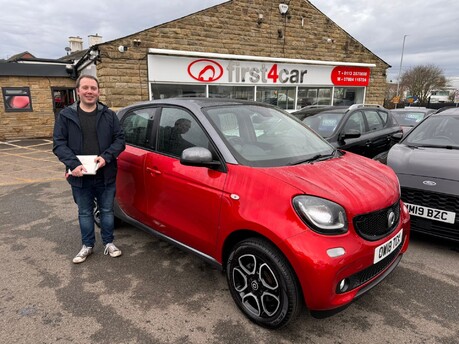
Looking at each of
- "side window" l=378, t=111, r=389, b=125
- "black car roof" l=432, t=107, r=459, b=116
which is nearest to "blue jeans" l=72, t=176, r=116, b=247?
"black car roof" l=432, t=107, r=459, b=116

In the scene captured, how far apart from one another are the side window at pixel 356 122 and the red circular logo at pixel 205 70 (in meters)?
7.05

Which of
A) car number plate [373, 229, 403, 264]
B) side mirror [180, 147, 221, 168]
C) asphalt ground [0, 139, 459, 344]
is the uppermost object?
side mirror [180, 147, 221, 168]

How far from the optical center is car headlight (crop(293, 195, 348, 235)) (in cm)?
213

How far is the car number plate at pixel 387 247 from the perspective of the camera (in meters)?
2.29

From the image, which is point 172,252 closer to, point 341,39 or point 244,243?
point 244,243

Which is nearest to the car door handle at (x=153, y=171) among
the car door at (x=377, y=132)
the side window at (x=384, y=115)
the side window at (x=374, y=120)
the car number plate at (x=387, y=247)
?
the car number plate at (x=387, y=247)

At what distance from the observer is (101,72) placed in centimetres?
1025

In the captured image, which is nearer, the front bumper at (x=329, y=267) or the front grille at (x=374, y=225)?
the front bumper at (x=329, y=267)

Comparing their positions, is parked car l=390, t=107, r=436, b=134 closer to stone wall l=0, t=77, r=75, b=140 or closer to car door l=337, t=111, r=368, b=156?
car door l=337, t=111, r=368, b=156

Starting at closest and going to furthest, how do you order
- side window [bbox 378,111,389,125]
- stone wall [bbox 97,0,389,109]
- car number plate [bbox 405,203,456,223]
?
car number plate [bbox 405,203,456,223], side window [bbox 378,111,389,125], stone wall [bbox 97,0,389,109]

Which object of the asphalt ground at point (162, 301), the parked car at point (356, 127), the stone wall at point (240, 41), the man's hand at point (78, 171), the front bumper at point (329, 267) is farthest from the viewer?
the stone wall at point (240, 41)

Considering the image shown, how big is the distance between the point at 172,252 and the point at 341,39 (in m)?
14.3

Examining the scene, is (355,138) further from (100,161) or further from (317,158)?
(100,161)

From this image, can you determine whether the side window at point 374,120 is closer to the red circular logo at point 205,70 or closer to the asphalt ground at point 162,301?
the asphalt ground at point 162,301
